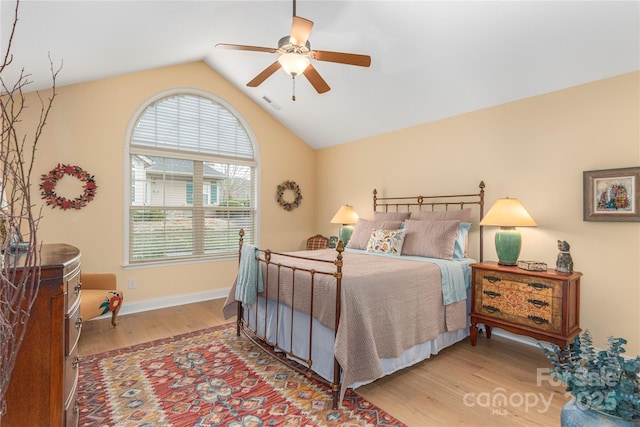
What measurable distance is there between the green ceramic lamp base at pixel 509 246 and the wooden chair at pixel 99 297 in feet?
12.5

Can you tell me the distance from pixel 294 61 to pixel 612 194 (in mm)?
2737

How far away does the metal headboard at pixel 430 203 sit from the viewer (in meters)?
3.48

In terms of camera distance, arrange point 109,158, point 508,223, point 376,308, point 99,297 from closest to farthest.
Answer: point 376,308
point 508,223
point 99,297
point 109,158

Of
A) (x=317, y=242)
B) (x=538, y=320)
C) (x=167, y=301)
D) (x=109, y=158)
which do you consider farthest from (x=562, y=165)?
(x=109, y=158)

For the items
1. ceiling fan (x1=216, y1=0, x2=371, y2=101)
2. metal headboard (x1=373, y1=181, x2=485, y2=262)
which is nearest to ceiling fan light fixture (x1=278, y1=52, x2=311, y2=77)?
ceiling fan (x1=216, y1=0, x2=371, y2=101)

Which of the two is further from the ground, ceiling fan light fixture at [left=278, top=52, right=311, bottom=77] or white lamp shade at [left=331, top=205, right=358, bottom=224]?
ceiling fan light fixture at [left=278, top=52, right=311, bottom=77]

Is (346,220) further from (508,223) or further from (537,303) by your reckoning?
(537,303)

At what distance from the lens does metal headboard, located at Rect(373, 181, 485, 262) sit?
11.4 feet

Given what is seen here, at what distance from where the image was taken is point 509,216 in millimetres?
2867

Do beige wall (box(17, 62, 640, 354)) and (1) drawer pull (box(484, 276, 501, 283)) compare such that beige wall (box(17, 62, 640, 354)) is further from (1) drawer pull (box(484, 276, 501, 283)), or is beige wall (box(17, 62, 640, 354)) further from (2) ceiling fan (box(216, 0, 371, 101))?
(2) ceiling fan (box(216, 0, 371, 101))

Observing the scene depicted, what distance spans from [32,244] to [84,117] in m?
3.39

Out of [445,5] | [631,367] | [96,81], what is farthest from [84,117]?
[631,367]

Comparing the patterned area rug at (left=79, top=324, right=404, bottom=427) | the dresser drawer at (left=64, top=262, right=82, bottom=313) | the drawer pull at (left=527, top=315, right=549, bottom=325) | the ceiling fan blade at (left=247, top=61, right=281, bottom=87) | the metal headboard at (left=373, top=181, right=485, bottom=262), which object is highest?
the ceiling fan blade at (left=247, top=61, right=281, bottom=87)

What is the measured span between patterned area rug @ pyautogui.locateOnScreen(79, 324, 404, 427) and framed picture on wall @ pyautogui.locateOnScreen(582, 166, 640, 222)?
7.83 ft
